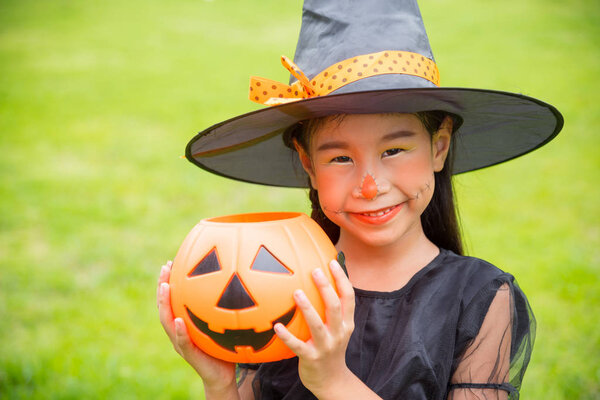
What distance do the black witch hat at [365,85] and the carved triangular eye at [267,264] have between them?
1.61 ft

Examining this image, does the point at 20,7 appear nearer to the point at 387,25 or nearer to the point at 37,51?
the point at 37,51

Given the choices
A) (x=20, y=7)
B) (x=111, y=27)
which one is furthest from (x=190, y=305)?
(x=20, y=7)

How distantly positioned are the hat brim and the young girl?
0.01m

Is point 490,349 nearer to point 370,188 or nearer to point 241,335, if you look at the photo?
point 370,188

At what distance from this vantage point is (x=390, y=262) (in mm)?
2408

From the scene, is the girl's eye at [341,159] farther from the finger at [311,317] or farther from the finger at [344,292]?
the finger at [311,317]

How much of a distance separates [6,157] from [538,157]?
8.33 m

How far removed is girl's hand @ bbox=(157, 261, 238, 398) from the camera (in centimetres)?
204

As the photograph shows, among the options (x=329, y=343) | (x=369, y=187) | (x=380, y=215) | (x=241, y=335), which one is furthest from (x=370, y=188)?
(x=241, y=335)

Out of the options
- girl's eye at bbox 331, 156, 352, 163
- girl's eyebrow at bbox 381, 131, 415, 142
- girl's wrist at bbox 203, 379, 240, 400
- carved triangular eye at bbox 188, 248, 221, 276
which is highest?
girl's eyebrow at bbox 381, 131, 415, 142

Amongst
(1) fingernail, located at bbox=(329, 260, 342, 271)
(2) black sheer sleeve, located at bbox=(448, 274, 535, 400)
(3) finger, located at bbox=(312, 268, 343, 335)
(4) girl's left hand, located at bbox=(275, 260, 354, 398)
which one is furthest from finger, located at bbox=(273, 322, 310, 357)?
(2) black sheer sleeve, located at bbox=(448, 274, 535, 400)

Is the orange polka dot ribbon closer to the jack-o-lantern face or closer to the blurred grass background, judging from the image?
the jack-o-lantern face

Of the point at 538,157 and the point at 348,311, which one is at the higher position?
the point at 538,157

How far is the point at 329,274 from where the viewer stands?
77.4 inches
